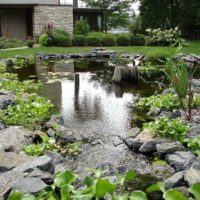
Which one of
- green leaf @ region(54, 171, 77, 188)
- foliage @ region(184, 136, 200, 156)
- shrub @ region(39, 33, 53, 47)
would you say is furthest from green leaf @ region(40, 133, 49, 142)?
shrub @ region(39, 33, 53, 47)

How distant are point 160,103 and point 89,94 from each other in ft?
9.39

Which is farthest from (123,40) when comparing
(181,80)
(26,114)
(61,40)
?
(26,114)

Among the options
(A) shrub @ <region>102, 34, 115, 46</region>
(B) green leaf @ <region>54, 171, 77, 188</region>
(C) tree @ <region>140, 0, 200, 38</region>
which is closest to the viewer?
(B) green leaf @ <region>54, 171, 77, 188</region>

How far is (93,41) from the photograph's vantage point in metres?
25.0

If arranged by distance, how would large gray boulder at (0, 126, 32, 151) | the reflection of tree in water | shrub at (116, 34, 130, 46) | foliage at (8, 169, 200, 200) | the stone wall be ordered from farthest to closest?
the stone wall → shrub at (116, 34, 130, 46) → the reflection of tree in water → large gray boulder at (0, 126, 32, 151) → foliage at (8, 169, 200, 200)

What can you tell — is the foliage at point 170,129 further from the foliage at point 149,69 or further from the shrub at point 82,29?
the shrub at point 82,29

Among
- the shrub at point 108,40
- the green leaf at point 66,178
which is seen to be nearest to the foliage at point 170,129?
the green leaf at point 66,178

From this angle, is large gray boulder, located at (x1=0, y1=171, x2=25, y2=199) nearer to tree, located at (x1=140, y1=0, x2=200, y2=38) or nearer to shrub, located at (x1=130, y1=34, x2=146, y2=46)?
shrub, located at (x1=130, y1=34, x2=146, y2=46)

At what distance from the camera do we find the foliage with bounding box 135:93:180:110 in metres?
8.27

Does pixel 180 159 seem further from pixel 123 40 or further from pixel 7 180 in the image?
pixel 123 40

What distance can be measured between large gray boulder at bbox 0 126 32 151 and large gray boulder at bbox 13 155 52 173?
3.60 feet

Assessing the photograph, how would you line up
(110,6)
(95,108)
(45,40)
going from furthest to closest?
1. (110,6)
2. (45,40)
3. (95,108)

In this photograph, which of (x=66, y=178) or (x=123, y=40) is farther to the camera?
(x=123, y=40)

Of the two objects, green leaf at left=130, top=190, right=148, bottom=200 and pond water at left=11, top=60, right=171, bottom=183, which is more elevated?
green leaf at left=130, top=190, right=148, bottom=200
